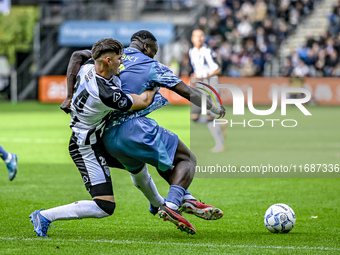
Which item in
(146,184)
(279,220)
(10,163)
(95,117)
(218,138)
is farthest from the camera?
(218,138)

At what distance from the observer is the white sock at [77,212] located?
626 cm

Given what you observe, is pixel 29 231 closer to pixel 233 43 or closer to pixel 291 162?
pixel 291 162

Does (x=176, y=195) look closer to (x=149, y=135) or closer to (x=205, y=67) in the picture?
(x=149, y=135)

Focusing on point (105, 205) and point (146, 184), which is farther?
point (146, 184)

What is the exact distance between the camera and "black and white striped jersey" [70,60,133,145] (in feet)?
19.7

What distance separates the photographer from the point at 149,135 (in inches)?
251

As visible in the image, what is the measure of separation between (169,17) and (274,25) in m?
5.61

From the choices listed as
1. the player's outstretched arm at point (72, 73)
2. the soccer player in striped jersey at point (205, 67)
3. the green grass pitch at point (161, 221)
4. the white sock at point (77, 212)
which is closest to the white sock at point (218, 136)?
the soccer player in striped jersey at point (205, 67)

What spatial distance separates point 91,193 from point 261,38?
1117 inches

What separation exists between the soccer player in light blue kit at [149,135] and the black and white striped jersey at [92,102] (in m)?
0.17

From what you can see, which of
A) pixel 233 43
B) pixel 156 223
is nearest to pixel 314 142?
pixel 156 223

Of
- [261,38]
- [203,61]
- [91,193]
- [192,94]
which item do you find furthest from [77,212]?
[261,38]

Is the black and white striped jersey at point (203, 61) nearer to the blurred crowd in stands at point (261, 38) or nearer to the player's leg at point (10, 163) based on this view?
the player's leg at point (10, 163)

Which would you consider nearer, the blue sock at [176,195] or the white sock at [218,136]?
the blue sock at [176,195]
